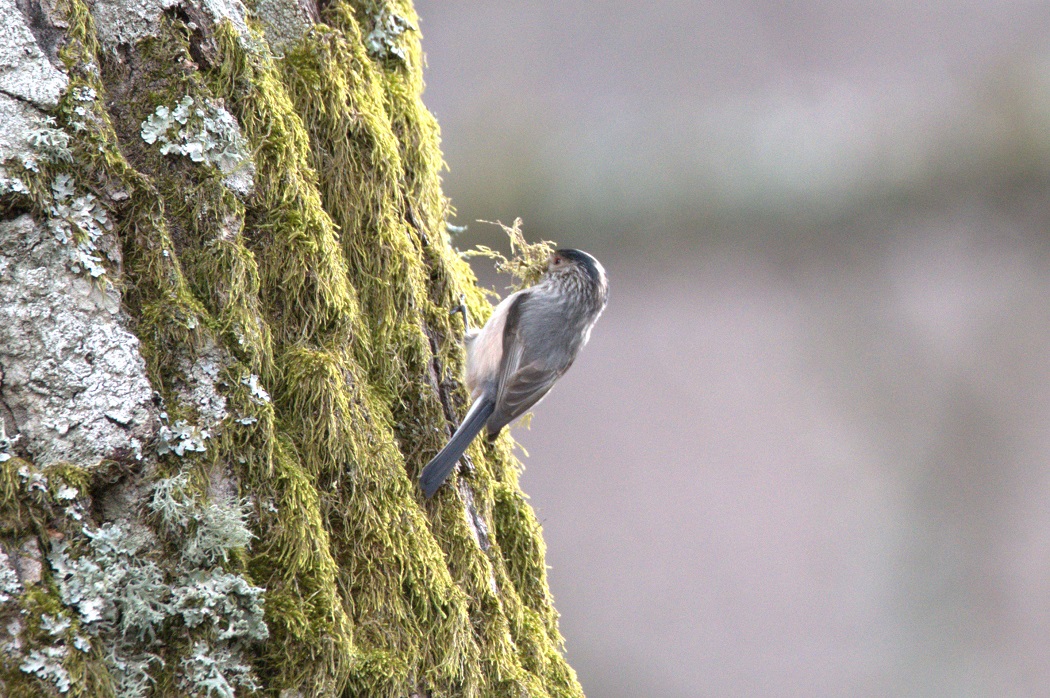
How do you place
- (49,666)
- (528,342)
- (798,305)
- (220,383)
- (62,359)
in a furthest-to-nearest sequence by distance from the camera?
(798,305) → (528,342) → (220,383) → (62,359) → (49,666)

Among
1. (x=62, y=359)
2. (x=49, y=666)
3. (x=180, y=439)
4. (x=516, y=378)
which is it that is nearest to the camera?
(x=49, y=666)

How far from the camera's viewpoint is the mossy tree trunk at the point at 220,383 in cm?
175

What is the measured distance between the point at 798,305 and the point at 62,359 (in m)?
5.75

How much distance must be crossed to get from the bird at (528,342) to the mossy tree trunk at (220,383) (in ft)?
0.89

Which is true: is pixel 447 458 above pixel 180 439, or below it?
above

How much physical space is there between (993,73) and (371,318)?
16.7ft

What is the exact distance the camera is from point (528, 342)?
3.50 m

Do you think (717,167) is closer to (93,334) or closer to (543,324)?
(543,324)

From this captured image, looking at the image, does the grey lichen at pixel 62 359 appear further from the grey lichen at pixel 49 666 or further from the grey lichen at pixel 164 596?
the grey lichen at pixel 49 666

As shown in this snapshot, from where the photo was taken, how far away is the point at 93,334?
6.00ft

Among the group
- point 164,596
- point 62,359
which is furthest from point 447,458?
point 62,359

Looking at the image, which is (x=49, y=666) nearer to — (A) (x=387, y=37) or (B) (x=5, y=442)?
(B) (x=5, y=442)

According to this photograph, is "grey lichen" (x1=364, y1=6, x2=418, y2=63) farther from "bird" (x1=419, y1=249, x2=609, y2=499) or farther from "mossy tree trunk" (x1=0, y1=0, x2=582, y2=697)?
"bird" (x1=419, y1=249, x2=609, y2=499)

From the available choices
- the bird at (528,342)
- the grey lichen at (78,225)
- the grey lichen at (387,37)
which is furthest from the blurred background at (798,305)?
the grey lichen at (78,225)
